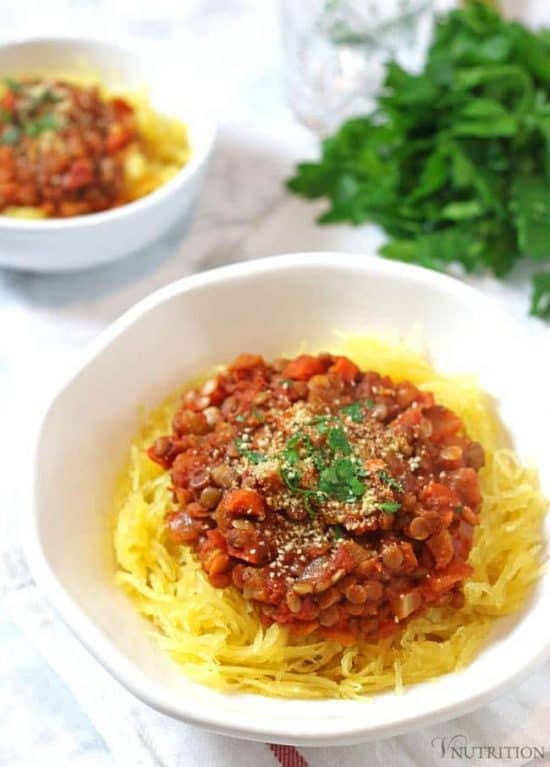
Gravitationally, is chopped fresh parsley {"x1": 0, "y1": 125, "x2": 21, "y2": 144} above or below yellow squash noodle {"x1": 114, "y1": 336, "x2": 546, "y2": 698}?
above

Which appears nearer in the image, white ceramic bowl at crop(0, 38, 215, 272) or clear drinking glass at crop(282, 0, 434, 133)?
white ceramic bowl at crop(0, 38, 215, 272)

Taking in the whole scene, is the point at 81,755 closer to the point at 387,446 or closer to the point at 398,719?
the point at 398,719

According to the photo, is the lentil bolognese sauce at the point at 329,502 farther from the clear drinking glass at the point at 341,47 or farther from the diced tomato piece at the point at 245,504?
the clear drinking glass at the point at 341,47

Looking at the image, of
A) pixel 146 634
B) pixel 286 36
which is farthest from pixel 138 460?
pixel 286 36

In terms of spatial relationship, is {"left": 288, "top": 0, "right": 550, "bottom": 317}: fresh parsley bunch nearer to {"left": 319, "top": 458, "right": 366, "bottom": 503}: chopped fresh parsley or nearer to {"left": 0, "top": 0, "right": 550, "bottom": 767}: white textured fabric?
{"left": 0, "top": 0, "right": 550, "bottom": 767}: white textured fabric

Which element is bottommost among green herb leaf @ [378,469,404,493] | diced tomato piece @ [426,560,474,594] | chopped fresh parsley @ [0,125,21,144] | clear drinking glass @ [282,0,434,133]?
chopped fresh parsley @ [0,125,21,144]

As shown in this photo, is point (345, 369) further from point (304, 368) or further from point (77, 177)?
point (77, 177)

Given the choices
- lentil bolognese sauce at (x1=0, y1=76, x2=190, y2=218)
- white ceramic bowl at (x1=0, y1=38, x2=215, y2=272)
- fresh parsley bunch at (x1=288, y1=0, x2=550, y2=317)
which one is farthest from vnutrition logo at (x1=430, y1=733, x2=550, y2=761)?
lentil bolognese sauce at (x1=0, y1=76, x2=190, y2=218)

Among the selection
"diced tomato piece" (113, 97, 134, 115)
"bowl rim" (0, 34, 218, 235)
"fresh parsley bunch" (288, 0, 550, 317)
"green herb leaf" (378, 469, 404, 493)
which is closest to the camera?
"green herb leaf" (378, 469, 404, 493)
